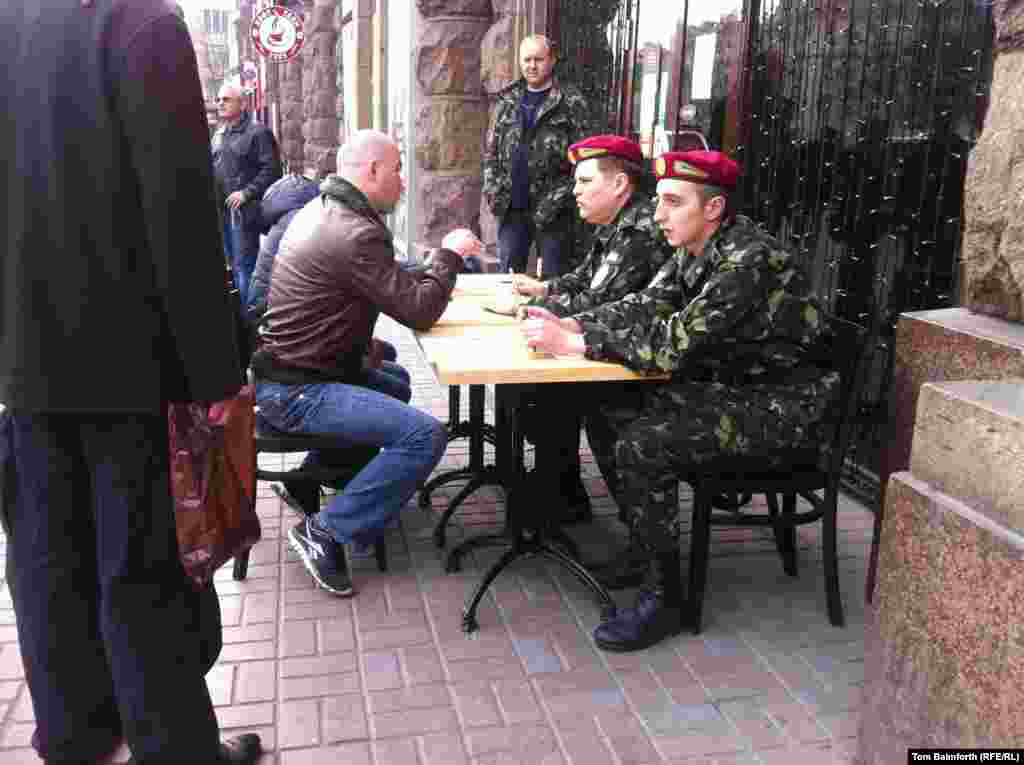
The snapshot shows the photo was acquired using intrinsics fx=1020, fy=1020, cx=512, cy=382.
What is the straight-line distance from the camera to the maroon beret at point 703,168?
10.3 ft

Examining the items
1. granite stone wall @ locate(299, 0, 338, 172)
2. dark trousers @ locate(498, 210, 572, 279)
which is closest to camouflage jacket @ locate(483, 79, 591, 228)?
dark trousers @ locate(498, 210, 572, 279)

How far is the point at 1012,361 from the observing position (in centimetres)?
252

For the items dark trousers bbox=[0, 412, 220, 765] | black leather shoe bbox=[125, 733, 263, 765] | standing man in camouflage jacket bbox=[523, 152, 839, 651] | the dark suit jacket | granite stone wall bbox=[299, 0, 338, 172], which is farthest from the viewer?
granite stone wall bbox=[299, 0, 338, 172]

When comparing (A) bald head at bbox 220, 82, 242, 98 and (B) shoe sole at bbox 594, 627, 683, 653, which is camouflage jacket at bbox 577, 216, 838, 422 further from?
(A) bald head at bbox 220, 82, 242, 98

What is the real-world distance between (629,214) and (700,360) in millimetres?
801

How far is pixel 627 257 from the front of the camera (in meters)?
3.72

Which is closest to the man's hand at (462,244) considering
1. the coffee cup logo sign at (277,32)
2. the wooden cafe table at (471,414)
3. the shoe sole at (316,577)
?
the wooden cafe table at (471,414)

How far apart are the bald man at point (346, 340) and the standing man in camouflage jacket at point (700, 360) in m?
0.54

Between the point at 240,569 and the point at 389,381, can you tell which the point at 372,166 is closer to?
the point at 389,381

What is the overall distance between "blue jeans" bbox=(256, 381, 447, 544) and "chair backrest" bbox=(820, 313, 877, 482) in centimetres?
126

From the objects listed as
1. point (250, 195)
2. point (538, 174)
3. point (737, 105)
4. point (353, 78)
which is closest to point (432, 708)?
point (737, 105)

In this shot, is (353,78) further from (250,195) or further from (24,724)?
(24,724)

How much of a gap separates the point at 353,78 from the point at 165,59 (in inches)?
475

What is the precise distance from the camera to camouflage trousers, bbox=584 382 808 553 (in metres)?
3.08
